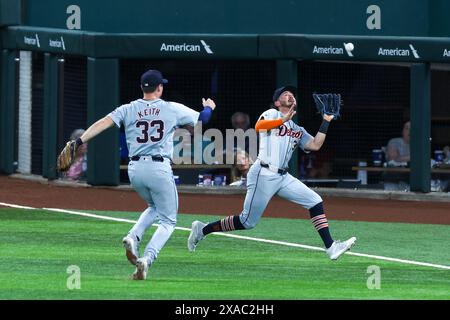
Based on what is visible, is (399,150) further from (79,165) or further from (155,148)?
(155,148)

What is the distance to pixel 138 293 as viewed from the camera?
11.5m

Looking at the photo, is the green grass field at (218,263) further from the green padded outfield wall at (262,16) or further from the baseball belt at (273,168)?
the green padded outfield wall at (262,16)

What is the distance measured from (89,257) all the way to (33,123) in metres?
9.70

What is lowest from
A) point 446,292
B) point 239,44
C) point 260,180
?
point 446,292

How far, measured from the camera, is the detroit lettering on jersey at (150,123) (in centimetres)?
1284

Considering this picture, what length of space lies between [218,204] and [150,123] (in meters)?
8.10

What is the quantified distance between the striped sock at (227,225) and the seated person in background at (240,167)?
7.17 meters

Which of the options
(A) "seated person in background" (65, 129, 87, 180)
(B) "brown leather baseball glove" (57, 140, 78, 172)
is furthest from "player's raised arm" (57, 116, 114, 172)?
(A) "seated person in background" (65, 129, 87, 180)

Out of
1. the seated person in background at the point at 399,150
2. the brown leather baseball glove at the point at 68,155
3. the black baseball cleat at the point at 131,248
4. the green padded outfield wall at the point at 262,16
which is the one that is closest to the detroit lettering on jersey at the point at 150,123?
the brown leather baseball glove at the point at 68,155

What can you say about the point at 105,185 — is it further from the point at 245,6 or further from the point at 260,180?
the point at 260,180

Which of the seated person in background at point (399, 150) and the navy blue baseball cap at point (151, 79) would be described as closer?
the navy blue baseball cap at point (151, 79)

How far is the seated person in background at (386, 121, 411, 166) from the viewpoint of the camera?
2181cm
